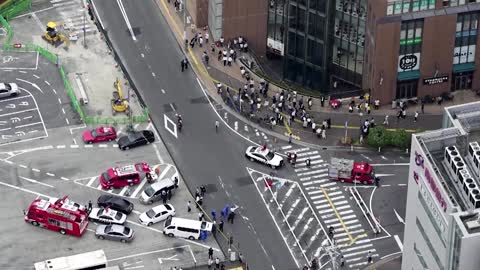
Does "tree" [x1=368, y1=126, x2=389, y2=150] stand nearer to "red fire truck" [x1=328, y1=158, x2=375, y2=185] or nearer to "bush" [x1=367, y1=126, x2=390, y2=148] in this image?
"bush" [x1=367, y1=126, x2=390, y2=148]

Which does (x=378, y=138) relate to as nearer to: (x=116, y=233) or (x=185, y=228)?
(x=185, y=228)

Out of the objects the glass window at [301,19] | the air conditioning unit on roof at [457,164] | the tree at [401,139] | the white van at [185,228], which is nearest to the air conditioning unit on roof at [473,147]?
the air conditioning unit on roof at [457,164]

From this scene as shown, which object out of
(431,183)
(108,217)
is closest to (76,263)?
(108,217)

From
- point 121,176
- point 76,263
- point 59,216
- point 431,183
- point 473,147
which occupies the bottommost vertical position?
point 76,263

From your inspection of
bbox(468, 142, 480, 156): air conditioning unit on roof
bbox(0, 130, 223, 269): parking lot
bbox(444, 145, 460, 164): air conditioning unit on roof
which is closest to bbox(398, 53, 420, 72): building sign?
bbox(0, 130, 223, 269): parking lot

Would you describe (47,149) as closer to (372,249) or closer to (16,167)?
(16,167)

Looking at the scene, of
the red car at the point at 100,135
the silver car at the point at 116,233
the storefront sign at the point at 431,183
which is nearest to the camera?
the storefront sign at the point at 431,183

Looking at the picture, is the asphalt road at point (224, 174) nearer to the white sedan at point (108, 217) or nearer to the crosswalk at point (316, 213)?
the crosswalk at point (316, 213)
